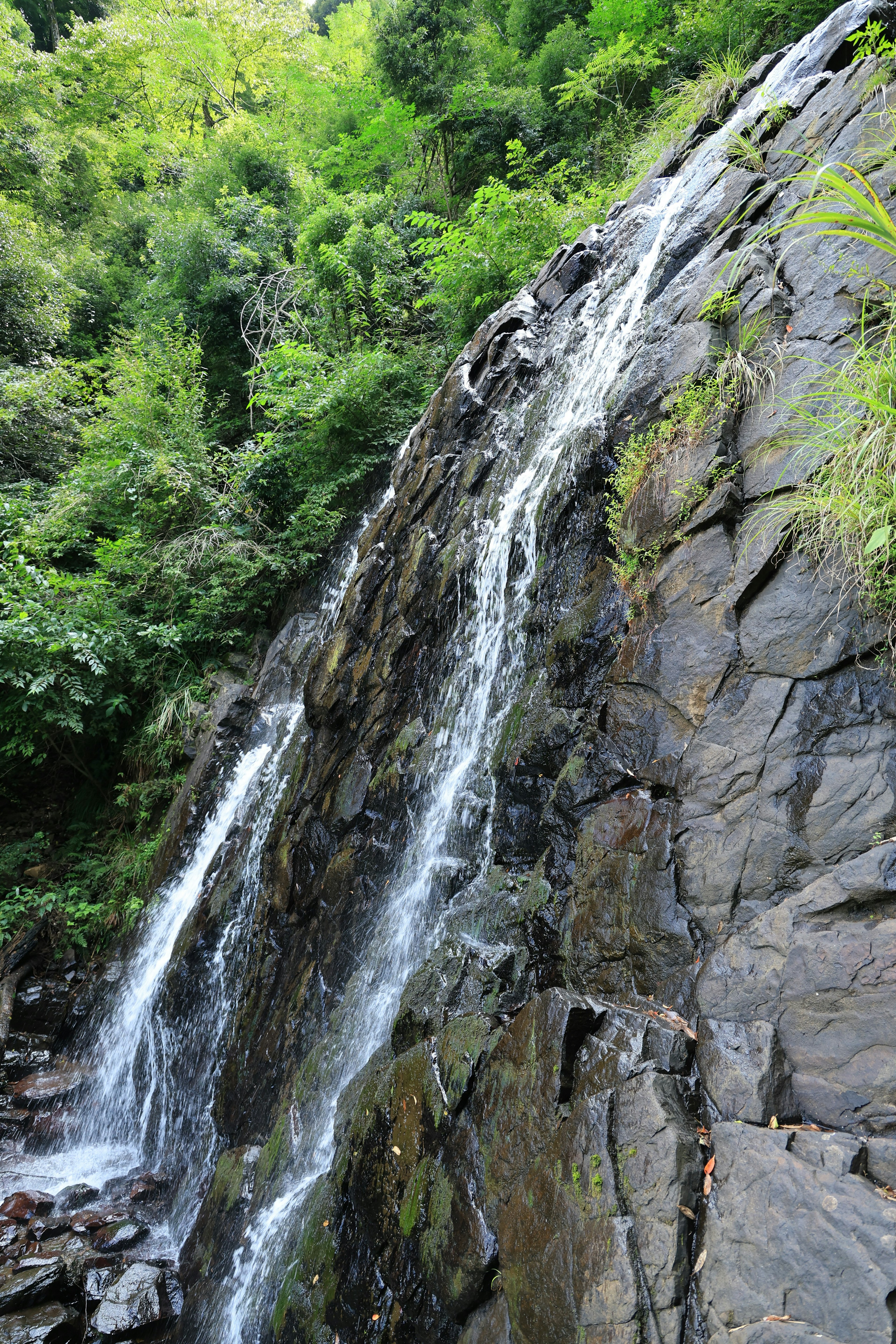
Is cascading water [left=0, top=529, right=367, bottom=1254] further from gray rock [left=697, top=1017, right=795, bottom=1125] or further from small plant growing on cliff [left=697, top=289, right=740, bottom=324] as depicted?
gray rock [left=697, top=1017, right=795, bottom=1125]

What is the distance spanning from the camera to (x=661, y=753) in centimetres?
312

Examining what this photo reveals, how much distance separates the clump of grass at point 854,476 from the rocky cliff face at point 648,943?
12cm

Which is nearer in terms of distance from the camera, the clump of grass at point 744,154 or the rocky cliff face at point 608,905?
the rocky cliff face at point 608,905

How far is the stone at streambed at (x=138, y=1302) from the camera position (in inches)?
180

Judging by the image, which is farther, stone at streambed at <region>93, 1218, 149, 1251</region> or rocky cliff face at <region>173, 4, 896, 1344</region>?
stone at streambed at <region>93, 1218, 149, 1251</region>

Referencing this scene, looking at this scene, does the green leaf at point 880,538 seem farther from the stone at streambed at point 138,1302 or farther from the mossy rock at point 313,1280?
the stone at streambed at point 138,1302

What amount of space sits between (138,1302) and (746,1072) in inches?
205

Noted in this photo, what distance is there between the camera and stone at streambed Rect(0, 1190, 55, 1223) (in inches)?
217

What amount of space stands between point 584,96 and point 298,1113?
1386 centimetres

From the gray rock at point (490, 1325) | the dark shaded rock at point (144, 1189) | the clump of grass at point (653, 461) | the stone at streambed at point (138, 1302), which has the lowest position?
the stone at streambed at point (138, 1302)

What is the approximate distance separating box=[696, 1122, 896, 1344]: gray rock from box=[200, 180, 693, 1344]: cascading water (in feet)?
7.57

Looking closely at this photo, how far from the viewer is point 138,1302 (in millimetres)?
4691

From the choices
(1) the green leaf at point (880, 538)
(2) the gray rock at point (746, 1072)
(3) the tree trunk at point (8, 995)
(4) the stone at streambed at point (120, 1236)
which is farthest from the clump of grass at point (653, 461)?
(3) the tree trunk at point (8, 995)

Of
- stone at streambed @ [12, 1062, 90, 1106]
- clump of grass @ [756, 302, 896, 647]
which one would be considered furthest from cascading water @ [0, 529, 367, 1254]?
clump of grass @ [756, 302, 896, 647]
